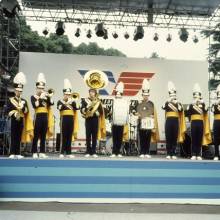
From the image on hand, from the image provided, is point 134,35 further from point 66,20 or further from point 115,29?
point 66,20

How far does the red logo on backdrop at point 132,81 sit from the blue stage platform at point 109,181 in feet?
18.5

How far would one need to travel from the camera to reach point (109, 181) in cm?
557

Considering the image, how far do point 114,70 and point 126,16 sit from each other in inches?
73.2

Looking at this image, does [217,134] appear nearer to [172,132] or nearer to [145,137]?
[172,132]

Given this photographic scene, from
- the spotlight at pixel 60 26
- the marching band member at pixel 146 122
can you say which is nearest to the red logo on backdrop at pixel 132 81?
the spotlight at pixel 60 26

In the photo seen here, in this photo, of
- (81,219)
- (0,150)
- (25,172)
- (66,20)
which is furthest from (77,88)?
(81,219)

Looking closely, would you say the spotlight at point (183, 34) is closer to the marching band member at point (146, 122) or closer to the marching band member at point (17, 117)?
the marching band member at point (146, 122)

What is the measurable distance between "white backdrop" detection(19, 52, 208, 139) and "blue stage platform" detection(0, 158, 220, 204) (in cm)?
516

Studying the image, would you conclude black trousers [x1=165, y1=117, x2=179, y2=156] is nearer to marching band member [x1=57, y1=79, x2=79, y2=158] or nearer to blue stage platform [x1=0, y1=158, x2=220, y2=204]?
blue stage platform [x1=0, y1=158, x2=220, y2=204]

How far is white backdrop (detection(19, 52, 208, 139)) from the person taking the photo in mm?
10797

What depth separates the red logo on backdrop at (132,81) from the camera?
1118 centimetres

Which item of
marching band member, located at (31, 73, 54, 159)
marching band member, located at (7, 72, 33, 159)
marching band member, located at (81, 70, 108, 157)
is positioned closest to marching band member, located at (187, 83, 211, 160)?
marching band member, located at (81, 70, 108, 157)

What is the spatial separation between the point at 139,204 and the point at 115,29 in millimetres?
7770

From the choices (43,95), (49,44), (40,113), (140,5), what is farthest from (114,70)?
(49,44)
